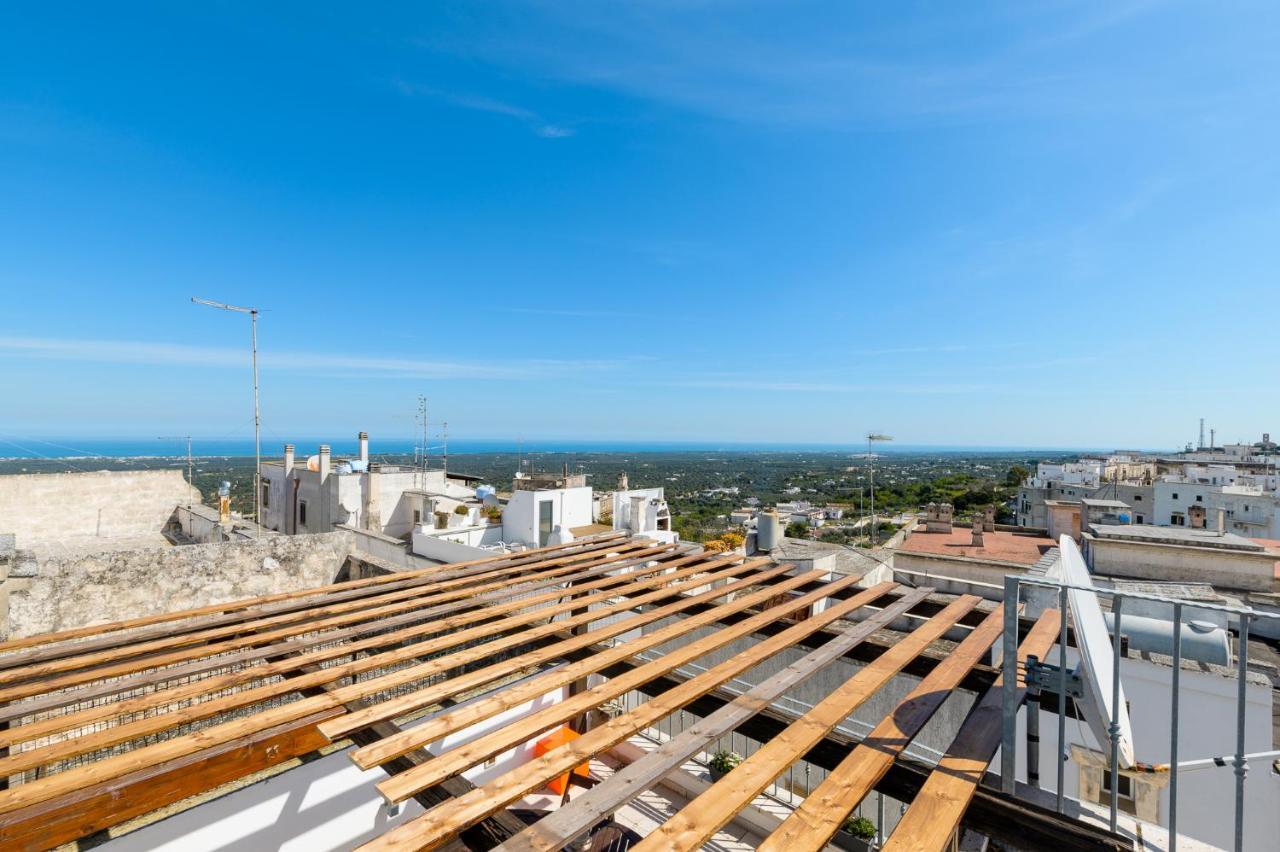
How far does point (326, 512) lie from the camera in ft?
64.1

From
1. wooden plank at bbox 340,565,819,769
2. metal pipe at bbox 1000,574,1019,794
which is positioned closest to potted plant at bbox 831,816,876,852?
wooden plank at bbox 340,565,819,769

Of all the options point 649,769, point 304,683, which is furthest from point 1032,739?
point 304,683

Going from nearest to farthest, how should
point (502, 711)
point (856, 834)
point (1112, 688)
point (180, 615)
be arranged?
point (1112, 688) < point (502, 711) < point (180, 615) < point (856, 834)

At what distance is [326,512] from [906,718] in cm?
2077

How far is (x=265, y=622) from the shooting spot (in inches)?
146

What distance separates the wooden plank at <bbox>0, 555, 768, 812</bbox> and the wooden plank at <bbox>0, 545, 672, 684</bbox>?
3.22ft

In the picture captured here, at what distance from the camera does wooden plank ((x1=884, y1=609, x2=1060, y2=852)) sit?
6.22ft

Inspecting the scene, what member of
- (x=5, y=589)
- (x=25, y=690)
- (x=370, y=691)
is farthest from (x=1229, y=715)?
(x=5, y=589)

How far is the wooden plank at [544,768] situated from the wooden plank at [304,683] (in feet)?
3.15

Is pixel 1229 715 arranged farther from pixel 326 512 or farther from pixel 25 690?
pixel 326 512

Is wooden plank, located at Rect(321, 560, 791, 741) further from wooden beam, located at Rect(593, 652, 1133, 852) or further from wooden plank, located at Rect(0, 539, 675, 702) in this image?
wooden beam, located at Rect(593, 652, 1133, 852)

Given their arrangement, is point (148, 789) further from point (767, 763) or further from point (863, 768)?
point (863, 768)

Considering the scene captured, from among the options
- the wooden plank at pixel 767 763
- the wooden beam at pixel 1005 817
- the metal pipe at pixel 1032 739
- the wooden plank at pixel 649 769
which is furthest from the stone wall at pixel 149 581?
the metal pipe at pixel 1032 739

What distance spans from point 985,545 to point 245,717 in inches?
656
